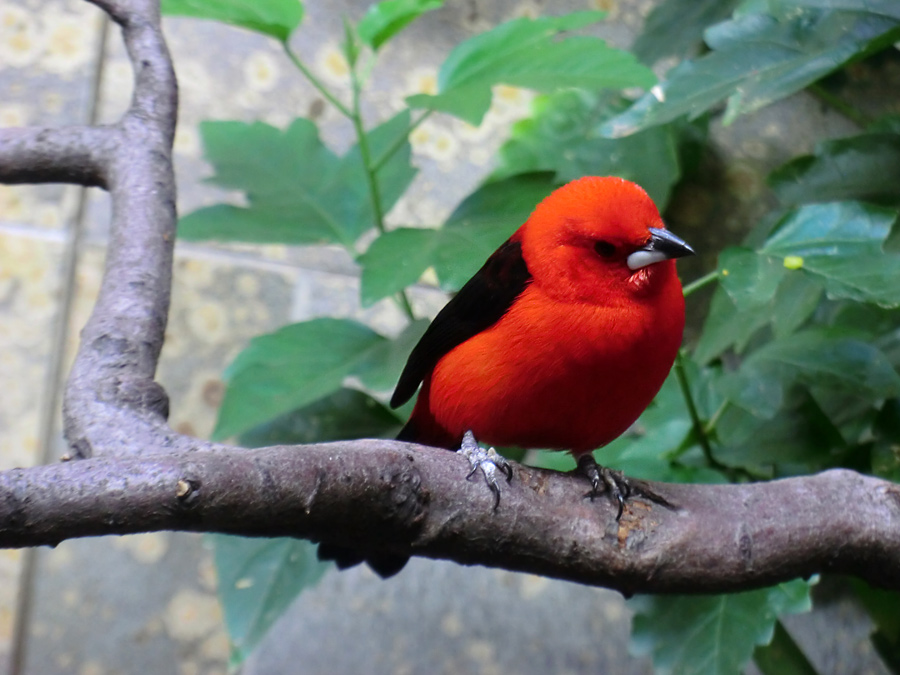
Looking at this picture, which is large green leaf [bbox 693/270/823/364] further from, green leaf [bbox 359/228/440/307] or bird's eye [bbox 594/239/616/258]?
green leaf [bbox 359/228/440/307]

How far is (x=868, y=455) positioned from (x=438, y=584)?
0.97 metres

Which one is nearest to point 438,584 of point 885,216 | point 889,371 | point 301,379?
point 301,379

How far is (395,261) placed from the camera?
1.14 metres

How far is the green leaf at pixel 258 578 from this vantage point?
127 cm

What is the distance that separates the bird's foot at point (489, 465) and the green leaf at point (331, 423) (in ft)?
1.38

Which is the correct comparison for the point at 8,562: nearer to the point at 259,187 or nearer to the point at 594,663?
the point at 259,187

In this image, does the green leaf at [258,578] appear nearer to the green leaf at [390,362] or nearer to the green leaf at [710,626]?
the green leaf at [390,362]

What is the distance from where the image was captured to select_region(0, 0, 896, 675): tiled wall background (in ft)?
6.08

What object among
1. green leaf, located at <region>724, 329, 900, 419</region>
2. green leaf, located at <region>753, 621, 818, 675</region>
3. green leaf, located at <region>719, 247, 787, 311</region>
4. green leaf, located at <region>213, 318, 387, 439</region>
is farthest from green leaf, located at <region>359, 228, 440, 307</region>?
green leaf, located at <region>753, 621, 818, 675</region>

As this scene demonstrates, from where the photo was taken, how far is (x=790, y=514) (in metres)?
0.98

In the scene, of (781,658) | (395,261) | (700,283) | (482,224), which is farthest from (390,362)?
(781,658)

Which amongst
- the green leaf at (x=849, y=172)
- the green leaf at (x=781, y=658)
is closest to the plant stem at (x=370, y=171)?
the green leaf at (x=849, y=172)

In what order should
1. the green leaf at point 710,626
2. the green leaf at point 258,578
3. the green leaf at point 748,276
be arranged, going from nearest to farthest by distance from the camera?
the green leaf at point 748,276 < the green leaf at point 710,626 < the green leaf at point 258,578

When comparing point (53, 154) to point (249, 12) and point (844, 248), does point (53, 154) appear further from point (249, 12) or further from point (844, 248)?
point (844, 248)
